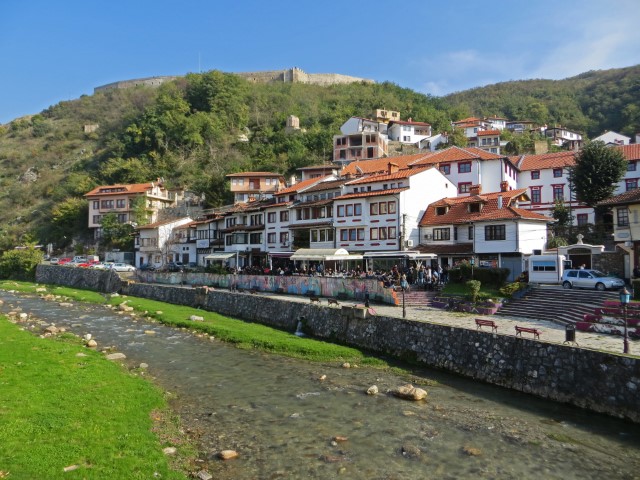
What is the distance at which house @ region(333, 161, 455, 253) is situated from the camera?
45594 millimetres

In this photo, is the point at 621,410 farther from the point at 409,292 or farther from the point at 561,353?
the point at 409,292

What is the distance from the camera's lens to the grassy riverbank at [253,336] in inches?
987

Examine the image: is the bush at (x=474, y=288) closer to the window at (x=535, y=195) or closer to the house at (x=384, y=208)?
the house at (x=384, y=208)

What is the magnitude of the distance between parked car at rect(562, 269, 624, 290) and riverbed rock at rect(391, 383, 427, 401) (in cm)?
1876

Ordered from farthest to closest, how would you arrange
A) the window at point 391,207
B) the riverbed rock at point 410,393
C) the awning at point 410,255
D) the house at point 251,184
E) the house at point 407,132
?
the house at point 407,132
the house at point 251,184
the window at point 391,207
the awning at point 410,255
the riverbed rock at point 410,393

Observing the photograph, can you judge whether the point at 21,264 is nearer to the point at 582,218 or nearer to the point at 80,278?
the point at 80,278

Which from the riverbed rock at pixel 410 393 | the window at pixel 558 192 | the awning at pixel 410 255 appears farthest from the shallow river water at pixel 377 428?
the window at pixel 558 192

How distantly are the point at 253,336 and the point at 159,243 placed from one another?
49.4 m

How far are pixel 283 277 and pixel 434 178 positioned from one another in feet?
66.1

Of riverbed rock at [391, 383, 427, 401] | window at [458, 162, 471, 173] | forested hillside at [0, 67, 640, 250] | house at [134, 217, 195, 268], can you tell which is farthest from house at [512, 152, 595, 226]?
house at [134, 217, 195, 268]

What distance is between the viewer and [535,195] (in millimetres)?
61375

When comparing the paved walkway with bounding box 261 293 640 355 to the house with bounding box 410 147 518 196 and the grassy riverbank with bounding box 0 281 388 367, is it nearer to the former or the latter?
the grassy riverbank with bounding box 0 281 388 367

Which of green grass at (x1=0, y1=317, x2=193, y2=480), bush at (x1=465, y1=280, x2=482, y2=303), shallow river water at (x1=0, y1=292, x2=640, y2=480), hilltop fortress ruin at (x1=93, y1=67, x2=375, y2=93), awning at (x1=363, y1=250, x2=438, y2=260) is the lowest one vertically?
shallow river water at (x1=0, y1=292, x2=640, y2=480)

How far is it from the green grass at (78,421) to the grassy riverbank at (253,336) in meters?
8.51
